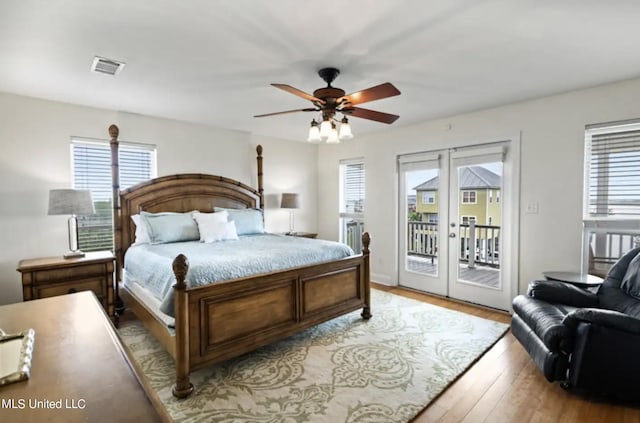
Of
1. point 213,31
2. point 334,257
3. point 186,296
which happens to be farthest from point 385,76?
point 186,296

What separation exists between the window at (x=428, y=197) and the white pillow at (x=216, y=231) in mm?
2825

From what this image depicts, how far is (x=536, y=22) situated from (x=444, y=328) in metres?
2.87

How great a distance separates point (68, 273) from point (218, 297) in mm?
1821

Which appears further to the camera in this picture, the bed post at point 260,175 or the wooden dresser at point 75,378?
the bed post at point 260,175

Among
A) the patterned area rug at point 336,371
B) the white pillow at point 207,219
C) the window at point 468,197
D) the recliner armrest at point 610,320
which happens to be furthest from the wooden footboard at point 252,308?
the recliner armrest at point 610,320

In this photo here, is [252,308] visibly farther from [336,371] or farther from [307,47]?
[307,47]

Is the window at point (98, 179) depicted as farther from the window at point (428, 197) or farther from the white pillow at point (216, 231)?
the window at point (428, 197)

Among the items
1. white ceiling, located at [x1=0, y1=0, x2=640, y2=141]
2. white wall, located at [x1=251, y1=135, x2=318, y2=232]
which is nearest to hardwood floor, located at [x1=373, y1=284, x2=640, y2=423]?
white ceiling, located at [x1=0, y1=0, x2=640, y2=141]

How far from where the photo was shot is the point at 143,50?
243cm

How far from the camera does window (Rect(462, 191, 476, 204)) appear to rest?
170 inches

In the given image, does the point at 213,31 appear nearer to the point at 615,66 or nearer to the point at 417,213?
the point at 615,66

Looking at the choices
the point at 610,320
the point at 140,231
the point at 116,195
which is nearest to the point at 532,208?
the point at 610,320

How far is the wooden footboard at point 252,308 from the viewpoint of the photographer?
2.29 m

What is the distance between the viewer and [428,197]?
15.8ft
